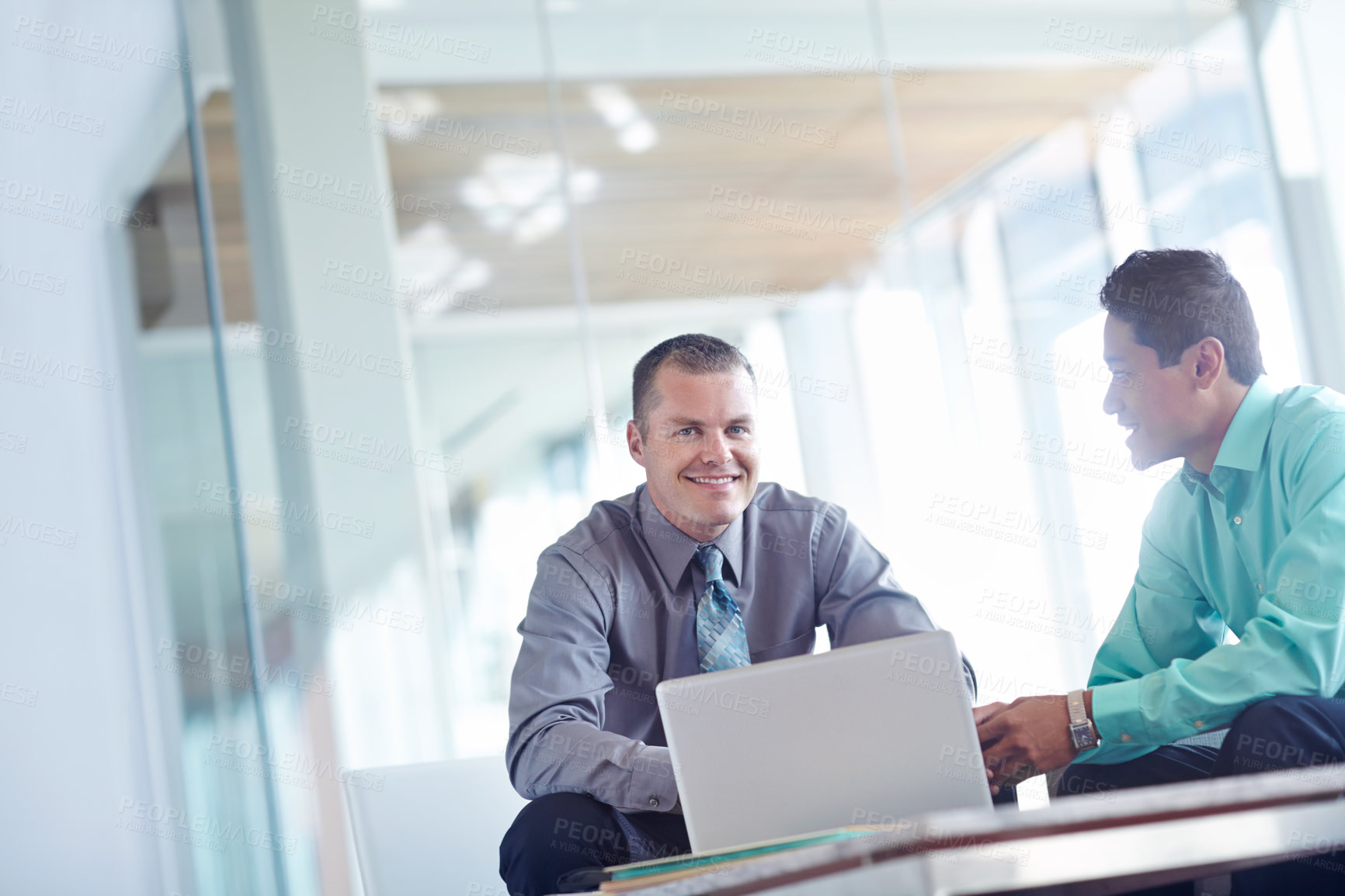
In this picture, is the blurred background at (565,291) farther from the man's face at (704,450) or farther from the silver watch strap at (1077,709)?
the silver watch strap at (1077,709)

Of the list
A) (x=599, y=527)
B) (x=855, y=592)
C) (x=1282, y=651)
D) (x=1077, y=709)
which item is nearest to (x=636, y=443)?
(x=599, y=527)

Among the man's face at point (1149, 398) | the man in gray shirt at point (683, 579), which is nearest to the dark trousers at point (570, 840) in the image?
the man in gray shirt at point (683, 579)

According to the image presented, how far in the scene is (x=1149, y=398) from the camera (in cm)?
207

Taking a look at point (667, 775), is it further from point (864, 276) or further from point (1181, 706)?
point (864, 276)

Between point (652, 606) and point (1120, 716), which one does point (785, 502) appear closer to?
point (652, 606)

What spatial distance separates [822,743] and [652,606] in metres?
0.82

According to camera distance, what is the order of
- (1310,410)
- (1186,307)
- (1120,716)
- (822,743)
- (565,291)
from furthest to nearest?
(565,291) < (1186,307) < (1310,410) < (1120,716) < (822,743)

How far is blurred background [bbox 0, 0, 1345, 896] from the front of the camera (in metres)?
3.53

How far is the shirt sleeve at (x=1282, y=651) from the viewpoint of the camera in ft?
5.72

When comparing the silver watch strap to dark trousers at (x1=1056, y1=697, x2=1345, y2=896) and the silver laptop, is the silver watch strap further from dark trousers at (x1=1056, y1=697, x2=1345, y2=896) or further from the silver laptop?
the silver laptop

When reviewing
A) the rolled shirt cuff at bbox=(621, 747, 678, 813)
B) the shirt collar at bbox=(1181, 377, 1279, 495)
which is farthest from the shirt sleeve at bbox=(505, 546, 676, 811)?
the shirt collar at bbox=(1181, 377, 1279, 495)

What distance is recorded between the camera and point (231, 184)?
387 cm

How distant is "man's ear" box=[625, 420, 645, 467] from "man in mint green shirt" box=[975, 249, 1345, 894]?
79 cm

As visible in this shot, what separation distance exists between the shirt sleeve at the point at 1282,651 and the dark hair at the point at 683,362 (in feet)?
2.80
